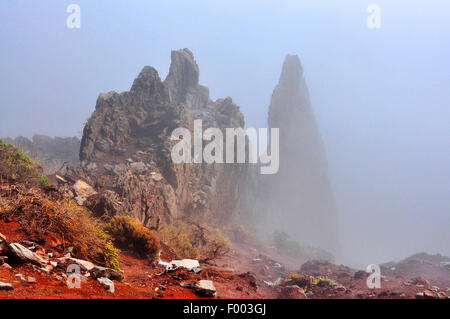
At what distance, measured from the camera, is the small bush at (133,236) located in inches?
322

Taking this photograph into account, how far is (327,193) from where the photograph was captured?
65.1 metres

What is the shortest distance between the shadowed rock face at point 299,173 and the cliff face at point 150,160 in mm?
29654

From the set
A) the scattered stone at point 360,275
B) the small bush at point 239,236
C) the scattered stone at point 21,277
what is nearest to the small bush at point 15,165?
the scattered stone at point 21,277


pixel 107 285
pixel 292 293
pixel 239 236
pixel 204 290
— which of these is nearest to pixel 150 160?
pixel 292 293

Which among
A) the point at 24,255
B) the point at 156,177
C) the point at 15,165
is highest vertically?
the point at 15,165

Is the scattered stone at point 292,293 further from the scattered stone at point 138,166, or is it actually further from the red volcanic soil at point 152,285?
the scattered stone at point 138,166

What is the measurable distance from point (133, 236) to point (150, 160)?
12.0 m

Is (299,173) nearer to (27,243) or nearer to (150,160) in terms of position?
(150,160)

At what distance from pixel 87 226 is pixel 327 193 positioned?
2703 inches

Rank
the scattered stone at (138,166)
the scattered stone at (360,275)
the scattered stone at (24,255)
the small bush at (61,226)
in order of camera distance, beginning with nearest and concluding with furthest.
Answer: the scattered stone at (24,255) → the small bush at (61,226) → the scattered stone at (360,275) → the scattered stone at (138,166)

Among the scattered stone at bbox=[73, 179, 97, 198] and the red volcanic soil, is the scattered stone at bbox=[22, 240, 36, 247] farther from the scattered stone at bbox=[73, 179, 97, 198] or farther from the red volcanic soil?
the scattered stone at bbox=[73, 179, 97, 198]

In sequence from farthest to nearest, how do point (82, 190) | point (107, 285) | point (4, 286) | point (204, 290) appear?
point (82, 190)
point (204, 290)
point (107, 285)
point (4, 286)

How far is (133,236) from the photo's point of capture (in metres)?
8.35
